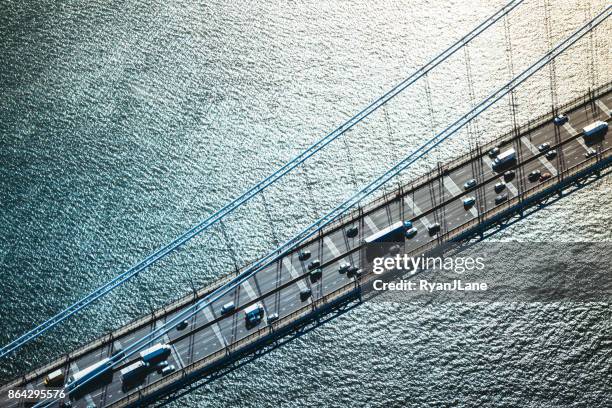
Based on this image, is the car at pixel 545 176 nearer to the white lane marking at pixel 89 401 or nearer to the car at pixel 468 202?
the car at pixel 468 202

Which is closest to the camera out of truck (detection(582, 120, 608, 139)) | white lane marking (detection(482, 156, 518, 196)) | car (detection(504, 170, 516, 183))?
white lane marking (detection(482, 156, 518, 196))

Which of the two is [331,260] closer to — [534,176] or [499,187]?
[499,187]

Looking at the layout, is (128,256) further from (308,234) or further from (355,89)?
(355,89)

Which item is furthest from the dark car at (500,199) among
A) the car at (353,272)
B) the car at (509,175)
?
the car at (353,272)

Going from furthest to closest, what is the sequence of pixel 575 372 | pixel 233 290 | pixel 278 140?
pixel 278 140, pixel 233 290, pixel 575 372

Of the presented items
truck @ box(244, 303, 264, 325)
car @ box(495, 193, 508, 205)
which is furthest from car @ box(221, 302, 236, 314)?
car @ box(495, 193, 508, 205)

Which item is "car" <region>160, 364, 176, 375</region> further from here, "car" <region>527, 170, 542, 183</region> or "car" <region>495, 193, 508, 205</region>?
"car" <region>527, 170, 542, 183</region>

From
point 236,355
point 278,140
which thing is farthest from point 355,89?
point 236,355
